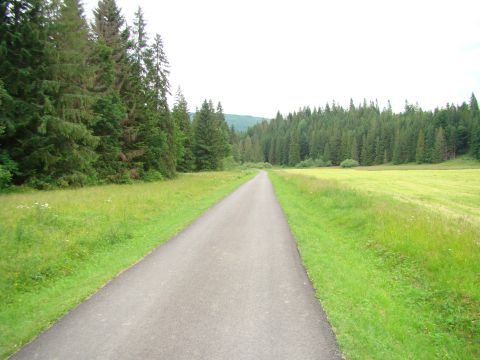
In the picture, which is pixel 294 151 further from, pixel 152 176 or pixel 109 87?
pixel 109 87

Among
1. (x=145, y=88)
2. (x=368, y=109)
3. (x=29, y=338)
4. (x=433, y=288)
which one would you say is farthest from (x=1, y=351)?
(x=368, y=109)

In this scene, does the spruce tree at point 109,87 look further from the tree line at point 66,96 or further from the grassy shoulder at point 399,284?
the grassy shoulder at point 399,284

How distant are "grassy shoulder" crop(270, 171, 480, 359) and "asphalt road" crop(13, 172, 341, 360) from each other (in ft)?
1.69

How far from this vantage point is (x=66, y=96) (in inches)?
845

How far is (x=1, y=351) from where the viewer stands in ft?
14.1

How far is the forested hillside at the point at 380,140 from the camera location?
98.3 m

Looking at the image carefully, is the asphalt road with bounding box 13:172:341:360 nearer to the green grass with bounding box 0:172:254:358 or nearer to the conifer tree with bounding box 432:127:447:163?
the green grass with bounding box 0:172:254:358

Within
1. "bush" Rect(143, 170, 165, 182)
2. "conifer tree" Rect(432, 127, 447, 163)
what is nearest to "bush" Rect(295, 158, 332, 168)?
"conifer tree" Rect(432, 127, 447, 163)

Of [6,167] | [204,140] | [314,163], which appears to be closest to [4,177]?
[6,167]

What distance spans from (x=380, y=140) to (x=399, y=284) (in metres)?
121

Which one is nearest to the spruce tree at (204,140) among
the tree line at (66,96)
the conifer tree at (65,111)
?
the tree line at (66,96)

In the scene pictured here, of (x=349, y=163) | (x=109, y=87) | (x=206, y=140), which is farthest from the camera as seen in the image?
(x=349, y=163)

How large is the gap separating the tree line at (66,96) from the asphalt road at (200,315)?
50.6 feet

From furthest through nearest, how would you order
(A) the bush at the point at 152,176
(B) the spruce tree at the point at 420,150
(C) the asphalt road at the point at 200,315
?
1. (B) the spruce tree at the point at 420,150
2. (A) the bush at the point at 152,176
3. (C) the asphalt road at the point at 200,315
